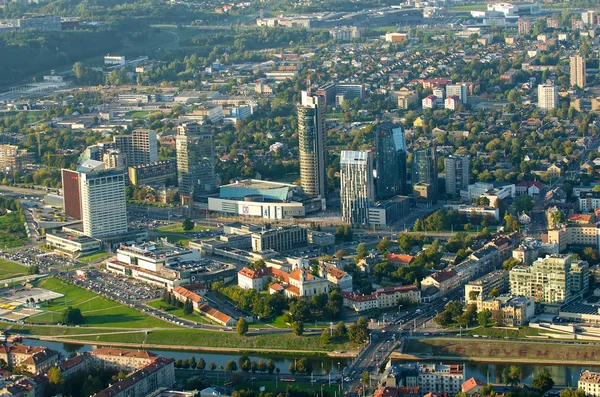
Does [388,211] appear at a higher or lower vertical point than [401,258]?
higher

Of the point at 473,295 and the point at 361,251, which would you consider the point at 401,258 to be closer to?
the point at 361,251

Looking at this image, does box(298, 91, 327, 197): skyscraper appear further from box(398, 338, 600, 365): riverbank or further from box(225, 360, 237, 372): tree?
box(225, 360, 237, 372): tree

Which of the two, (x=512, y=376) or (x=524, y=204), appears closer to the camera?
(x=512, y=376)

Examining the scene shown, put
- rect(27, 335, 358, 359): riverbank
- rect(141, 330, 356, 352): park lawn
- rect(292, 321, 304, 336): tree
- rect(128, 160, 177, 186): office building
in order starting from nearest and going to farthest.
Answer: rect(27, 335, 358, 359): riverbank → rect(141, 330, 356, 352): park lawn → rect(292, 321, 304, 336): tree → rect(128, 160, 177, 186): office building

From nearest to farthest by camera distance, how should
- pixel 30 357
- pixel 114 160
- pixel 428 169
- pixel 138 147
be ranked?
pixel 30 357, pixel 428 169, pixel 114 160, pixel 138 147

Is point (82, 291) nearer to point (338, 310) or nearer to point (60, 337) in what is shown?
point (60, 337)

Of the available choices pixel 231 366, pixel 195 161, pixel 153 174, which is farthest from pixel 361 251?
pixel 153 174

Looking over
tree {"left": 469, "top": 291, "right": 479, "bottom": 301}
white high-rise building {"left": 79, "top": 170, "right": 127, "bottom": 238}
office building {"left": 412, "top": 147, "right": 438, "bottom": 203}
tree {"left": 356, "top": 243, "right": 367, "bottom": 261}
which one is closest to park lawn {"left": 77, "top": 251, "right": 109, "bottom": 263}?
white high-rise building {"left": 79, "top": 170, "right": 127, "bottom": 238}
